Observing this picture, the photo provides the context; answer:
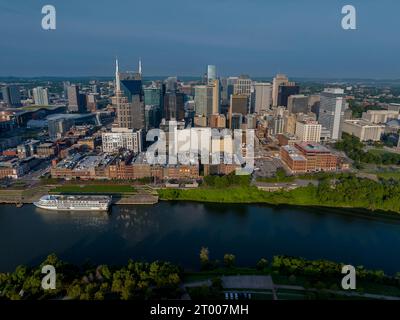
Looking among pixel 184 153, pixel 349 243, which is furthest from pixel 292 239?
pixel 184 153

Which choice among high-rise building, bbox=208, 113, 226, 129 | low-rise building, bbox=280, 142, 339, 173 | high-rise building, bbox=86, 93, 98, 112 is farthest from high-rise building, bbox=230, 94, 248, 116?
high-rise building, bbox=86, 93, 98, 112

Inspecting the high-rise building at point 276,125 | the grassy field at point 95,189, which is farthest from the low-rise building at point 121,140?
the high-rise building at point 276,125

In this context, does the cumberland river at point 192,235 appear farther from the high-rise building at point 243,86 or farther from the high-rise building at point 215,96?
the high-rise building at point 243,86

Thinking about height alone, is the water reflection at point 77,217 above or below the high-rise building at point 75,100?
below

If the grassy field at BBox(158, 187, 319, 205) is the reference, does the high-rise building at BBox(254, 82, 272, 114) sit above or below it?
above

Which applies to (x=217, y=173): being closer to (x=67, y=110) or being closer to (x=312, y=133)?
(x=312, y=133)

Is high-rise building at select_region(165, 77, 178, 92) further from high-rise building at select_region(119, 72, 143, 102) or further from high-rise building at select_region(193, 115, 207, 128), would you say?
high-rise building at select_region(193, 115, 207, 128)
